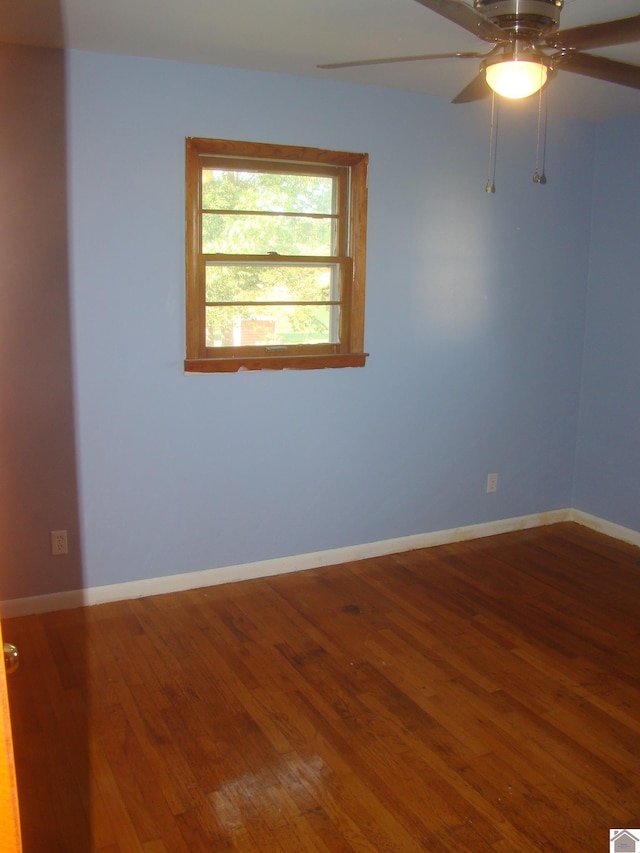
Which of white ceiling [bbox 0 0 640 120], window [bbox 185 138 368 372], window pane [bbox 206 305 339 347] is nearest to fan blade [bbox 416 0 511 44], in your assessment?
white ceiling [bbox 0 0 640 120]

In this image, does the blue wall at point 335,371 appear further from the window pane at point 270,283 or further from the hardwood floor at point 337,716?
the hardwood floor at point 337,716

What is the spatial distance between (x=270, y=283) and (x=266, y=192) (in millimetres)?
428

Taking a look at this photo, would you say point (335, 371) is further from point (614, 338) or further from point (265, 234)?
point (614, 338)

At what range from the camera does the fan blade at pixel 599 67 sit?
2.31m

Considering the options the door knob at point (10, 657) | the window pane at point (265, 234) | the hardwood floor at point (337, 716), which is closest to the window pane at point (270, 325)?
the window pane at point (265, 234)

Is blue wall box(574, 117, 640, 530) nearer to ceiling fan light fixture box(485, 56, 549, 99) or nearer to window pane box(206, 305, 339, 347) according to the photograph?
window pane box(206, 305, 339, 347)

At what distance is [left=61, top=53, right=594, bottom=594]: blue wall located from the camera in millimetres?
3373

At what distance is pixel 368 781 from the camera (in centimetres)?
238

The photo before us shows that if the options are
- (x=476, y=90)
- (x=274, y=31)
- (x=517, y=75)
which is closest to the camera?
(x=517, y=75)

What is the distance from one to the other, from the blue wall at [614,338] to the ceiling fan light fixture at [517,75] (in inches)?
95.2

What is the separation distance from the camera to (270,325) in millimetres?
3801

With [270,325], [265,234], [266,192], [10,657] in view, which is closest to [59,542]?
[270,325]

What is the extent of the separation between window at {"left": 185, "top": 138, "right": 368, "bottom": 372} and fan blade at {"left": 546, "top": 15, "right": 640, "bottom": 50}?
1.71 metres

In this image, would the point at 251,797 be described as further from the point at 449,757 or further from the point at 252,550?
the point at 252,550
